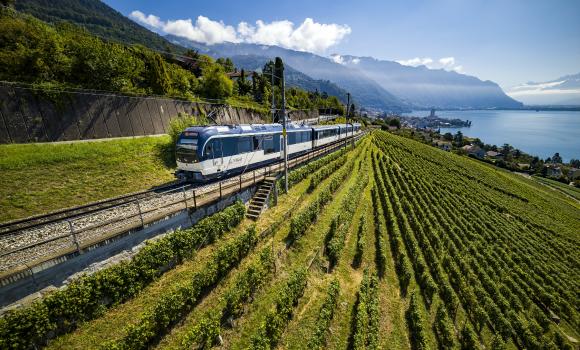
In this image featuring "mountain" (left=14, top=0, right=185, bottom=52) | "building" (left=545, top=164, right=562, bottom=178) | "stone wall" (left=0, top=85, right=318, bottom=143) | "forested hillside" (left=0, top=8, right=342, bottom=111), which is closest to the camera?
"stone wall" (left=0, top=85, right=318, bottom=143)

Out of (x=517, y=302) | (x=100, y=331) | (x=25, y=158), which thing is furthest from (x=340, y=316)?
(x=25, y=158)

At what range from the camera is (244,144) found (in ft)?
63.8

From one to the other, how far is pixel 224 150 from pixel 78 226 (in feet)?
29.6

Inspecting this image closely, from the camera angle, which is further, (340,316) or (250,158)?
(250,158)

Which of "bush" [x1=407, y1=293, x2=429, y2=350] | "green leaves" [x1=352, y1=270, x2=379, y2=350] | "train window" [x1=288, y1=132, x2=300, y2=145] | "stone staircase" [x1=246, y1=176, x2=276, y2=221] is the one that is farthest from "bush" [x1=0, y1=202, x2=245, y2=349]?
"train window" [x1=288, y1=132, x2=300, y2=145]

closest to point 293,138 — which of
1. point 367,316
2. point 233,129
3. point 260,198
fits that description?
point 233,129

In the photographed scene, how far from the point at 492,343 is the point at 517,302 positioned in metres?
6.33

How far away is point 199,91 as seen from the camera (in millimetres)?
46094

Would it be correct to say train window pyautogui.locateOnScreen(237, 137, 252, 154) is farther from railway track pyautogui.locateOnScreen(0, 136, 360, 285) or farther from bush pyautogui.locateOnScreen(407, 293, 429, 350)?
bush pyautogui.locateOnScreen(407, 293, 429, 350)

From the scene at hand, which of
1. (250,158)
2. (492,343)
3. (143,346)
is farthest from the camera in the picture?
(250,158)

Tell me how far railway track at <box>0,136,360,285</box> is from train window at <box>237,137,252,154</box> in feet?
9.97

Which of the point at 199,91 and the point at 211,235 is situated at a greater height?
the point at 199,91

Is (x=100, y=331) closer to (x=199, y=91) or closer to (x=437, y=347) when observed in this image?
(x=437, y=347)

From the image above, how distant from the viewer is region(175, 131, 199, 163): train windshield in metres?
16.0
